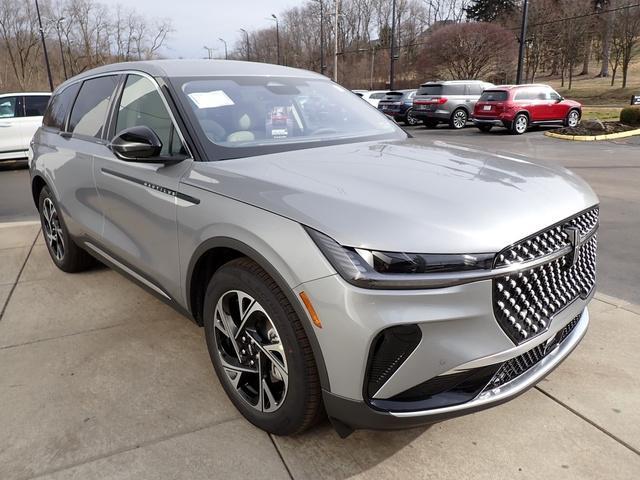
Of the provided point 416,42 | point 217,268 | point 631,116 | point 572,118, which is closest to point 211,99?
point 217,268

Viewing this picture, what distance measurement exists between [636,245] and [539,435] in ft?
12.0

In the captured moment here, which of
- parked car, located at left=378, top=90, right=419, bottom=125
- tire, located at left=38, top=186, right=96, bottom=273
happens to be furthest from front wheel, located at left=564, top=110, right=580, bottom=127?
tire, located at left=38, top=186, right=96, bottom=273

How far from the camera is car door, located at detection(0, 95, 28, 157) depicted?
1140cm

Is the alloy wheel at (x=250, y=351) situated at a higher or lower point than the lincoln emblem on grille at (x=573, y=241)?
lower

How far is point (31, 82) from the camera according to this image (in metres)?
47.0

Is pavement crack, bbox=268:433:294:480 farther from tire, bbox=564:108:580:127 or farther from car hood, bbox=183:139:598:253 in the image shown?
tire, bbox=564:108:580:127

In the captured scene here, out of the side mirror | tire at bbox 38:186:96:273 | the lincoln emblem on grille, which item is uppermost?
the side mirror

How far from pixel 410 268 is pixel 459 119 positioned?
20.6 m

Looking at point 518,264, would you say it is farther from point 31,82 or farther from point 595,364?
point 31,82

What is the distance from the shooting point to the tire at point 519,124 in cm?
1822

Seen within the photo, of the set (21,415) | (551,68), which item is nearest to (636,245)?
(21,415)

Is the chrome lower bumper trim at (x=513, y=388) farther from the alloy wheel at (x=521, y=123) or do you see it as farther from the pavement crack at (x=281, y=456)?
the alloy wheel at (x=521, y=123)

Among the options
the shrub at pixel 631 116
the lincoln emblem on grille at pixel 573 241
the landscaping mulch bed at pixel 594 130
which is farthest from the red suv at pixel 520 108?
the lincoln emblem on grille at pixel 573 241

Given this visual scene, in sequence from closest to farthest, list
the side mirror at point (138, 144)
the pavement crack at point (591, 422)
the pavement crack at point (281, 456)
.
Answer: the pavement crack at point (281, 456) → the pavement crack at point (591, 422) → the side mirror at point (138, 144)
